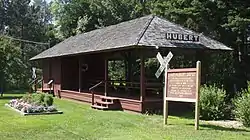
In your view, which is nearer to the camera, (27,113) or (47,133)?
(47,133)

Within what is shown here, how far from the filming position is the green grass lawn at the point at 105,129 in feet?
33.5

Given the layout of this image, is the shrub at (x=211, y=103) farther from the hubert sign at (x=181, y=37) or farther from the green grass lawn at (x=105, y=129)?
the hubert sign at (x=181, y=37)

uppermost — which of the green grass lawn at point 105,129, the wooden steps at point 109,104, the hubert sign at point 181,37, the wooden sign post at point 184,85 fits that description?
the hubert sign at point 181,37

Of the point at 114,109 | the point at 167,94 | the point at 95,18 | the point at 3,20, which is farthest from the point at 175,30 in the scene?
the point at 3,20

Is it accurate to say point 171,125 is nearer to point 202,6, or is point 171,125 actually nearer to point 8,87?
point 202,6

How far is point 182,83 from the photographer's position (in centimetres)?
1248

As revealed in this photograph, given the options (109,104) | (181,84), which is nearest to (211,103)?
(181,84)

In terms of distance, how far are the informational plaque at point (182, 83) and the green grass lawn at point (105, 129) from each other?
1.05 meters

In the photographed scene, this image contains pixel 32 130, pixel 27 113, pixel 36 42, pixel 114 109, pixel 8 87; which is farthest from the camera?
pixel 36 42

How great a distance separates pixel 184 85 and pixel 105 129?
119 inches

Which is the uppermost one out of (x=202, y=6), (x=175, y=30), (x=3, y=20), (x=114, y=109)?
(x=3, y=20)

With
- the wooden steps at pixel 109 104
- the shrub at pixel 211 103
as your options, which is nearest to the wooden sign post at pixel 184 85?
the shrub at pixel 211 103

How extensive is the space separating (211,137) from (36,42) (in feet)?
157

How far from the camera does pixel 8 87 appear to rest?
36.8 meters
